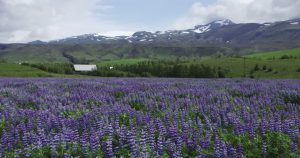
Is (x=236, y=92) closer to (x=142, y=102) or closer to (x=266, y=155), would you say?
(x=142, y=102)

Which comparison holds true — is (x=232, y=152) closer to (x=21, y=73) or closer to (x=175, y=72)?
(x=21, y=73)

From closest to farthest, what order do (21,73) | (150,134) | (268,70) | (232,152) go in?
(232,152), (150,134), (21,73), (268,70)

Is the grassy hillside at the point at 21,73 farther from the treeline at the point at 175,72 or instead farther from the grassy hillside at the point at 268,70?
the grassy hillside at the point at 268,70

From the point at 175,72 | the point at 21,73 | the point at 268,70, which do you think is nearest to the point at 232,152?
the point at 21,73

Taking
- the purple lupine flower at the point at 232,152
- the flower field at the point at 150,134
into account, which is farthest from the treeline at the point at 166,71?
the purple lupine flower at the point at 232,152

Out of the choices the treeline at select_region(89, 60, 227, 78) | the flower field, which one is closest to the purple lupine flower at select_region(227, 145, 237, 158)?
the flower field

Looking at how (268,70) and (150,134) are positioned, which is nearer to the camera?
(150,134)

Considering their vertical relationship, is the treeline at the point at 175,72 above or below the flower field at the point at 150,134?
below

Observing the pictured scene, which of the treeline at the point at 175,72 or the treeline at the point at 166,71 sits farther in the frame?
the treeline at the point at 166,71

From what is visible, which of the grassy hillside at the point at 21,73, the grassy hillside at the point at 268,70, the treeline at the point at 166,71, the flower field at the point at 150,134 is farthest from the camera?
the grassy hillside at the point at 268,70

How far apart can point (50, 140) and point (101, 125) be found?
129 centimetres

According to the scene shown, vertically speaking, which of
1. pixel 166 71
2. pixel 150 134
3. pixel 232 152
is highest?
pixel 150 134

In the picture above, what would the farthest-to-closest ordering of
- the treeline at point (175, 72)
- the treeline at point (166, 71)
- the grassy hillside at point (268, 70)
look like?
1. the grassy hillside at point (268, 70)
2. the treeline at point (166, 71)
3. the treeline at point (175, 72)

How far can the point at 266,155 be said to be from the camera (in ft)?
23.8
